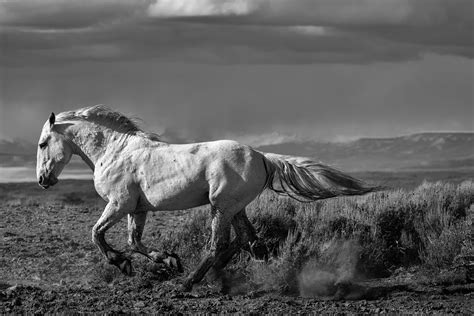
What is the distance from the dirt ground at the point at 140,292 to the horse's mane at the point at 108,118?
5.60ft

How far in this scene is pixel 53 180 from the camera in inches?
478

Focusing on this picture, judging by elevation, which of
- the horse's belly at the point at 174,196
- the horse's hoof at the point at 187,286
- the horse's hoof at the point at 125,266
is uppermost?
the horse's belly at the point at 174,196

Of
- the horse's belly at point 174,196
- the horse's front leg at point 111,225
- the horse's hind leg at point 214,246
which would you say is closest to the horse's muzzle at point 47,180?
the horse's front leg at point 111,225

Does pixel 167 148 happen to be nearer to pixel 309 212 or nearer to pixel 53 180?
pixel 53 180

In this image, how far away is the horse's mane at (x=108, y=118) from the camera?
1185 centimetres

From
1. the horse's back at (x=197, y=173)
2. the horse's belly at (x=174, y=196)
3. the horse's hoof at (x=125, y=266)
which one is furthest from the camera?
the horse's hoof at (x=125, y=266)

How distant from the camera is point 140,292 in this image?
11383 millimetres

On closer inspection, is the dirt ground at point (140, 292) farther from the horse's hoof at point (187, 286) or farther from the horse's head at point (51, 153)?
the horse's head at point (51, 153)

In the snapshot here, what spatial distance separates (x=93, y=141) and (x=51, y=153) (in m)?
0.61

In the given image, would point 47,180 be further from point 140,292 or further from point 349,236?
point 349,236

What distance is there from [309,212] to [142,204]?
10.4 ft

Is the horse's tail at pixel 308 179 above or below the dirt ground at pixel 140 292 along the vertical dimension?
above

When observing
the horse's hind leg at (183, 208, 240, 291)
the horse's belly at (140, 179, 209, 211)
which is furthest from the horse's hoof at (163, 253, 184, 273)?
the horse's belly at (140, 179, 209, 211)

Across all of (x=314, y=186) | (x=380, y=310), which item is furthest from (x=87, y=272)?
(x=380, y=310)
